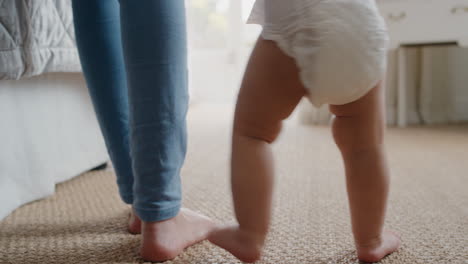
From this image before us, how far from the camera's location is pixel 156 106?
1.68 ft

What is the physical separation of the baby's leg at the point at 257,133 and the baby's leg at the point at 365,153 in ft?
0.26

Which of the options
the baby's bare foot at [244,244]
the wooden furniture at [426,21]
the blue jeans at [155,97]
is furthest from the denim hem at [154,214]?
the wooden furniture at [426,21]

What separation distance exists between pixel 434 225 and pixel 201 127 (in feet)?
4.62

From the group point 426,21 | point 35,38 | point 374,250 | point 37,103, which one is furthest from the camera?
point 426,21

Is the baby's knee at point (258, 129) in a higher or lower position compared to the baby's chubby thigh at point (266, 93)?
lower

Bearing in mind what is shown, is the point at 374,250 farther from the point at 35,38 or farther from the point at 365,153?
the point at 35,38

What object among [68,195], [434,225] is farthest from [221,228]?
[68,195]

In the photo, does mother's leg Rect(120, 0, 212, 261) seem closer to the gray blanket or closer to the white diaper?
the white diaper

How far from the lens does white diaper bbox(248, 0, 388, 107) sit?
0.44m

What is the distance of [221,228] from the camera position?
0.52 metres

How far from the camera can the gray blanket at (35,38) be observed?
2.37 feet

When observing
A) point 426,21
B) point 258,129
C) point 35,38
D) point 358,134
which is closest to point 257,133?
point 258,129

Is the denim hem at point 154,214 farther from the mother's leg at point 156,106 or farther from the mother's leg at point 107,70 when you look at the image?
the mother's leg at point 107,70

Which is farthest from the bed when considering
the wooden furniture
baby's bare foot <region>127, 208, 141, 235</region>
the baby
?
the wooden furniture
